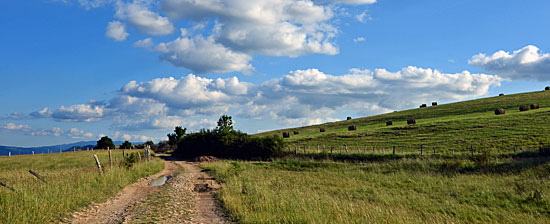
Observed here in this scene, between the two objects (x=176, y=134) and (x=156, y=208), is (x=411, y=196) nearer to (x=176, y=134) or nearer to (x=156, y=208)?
(x=156, y=208)

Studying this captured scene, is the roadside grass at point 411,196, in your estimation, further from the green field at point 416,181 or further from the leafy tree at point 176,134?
the leafy tree at point 176,134

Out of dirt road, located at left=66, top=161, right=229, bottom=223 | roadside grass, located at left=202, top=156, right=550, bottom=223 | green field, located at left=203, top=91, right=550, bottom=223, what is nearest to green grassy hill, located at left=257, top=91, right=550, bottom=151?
green field, located at left=203, top=91, right=550, bottom=223

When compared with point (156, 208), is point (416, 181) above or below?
below

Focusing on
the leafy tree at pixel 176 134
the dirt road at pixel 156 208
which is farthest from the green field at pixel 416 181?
the leafy tree at pixel 176 134

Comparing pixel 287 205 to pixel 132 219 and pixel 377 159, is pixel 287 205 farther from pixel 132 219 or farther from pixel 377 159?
pixel 377 159

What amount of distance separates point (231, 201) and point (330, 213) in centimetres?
408

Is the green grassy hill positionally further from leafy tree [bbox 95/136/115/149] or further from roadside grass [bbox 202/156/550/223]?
leafy tree [bbox 95/136/115/149]

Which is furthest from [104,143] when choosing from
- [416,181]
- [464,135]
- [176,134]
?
[416,181]

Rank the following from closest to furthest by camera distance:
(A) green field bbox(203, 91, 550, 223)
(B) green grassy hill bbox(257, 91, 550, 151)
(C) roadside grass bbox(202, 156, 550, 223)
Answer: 1. (C) roadside grass bbox(202, 156, 550, 223)
2. (A) green field bbox(203, 91, 550, 223)
3. (B) green grassy hill bbox(257, 91, 550, 151)

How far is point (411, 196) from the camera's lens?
16672mm

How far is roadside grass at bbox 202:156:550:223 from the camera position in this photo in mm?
10978

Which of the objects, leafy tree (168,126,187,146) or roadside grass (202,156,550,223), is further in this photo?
leafy tree (168,126,187,146)

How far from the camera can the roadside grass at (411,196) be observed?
11.0 metres

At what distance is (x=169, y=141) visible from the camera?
94.6 metres
